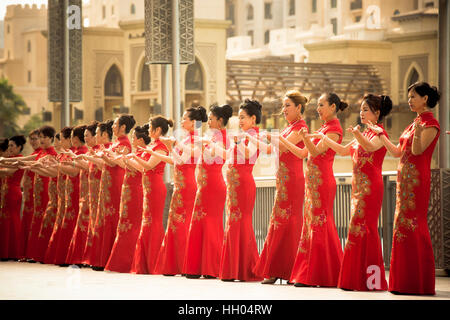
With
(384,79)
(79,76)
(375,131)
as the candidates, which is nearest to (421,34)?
(384,79)

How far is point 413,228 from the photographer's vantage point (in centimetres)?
608

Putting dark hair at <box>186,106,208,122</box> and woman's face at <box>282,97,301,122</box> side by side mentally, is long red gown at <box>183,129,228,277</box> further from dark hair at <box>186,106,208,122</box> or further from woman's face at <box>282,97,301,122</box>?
woman's face at <box>282,97,301,122</box>

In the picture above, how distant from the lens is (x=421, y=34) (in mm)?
26922

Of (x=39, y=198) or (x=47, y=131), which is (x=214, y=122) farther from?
(x=39, y=198)

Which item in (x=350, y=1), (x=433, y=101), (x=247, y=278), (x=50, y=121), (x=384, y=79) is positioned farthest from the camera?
(x=350, y=1)

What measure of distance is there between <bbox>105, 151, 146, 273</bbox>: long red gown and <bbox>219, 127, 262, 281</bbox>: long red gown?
1.24m

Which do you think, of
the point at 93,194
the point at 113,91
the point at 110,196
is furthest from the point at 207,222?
the point at 113,91

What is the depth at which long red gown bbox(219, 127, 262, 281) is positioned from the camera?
281 inches

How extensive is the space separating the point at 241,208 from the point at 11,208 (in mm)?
3781

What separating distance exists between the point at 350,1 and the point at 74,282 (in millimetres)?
34358

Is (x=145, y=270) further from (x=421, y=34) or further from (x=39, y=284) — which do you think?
(x=421, y=34)

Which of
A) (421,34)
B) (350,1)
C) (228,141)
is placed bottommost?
(228,141)

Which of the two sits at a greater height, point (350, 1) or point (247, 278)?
point (350, 1)

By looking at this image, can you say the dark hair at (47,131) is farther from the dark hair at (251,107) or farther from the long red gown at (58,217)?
the dark hair at (251,107)
